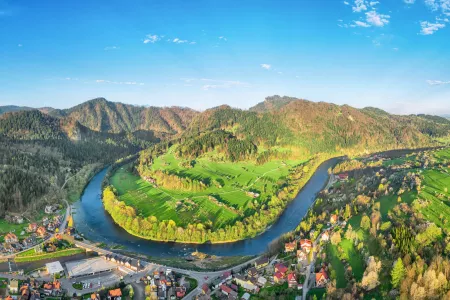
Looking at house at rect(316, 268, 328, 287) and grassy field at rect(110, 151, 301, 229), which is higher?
grassy field at rect(110, 151, 301, 229)

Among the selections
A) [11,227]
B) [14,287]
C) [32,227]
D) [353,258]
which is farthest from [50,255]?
[353,258]

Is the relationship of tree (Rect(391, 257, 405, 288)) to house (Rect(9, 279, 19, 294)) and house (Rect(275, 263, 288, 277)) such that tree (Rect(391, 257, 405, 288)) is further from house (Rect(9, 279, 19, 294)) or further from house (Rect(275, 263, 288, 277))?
house (Rect(9, 279, 19, 294))

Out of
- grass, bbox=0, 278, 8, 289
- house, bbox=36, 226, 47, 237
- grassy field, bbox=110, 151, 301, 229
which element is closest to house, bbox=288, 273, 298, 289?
grassy field, bbox=110, 151, 301, 229

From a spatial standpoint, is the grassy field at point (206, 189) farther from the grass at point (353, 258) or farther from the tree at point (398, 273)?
the tree at point (398, 273)

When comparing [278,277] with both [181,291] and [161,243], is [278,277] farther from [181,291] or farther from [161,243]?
[161,243]

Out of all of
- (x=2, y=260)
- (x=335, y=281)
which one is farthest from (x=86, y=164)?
(x=335, y=281)

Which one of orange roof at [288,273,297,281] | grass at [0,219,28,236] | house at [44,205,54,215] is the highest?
house at [44,205,54,215]
